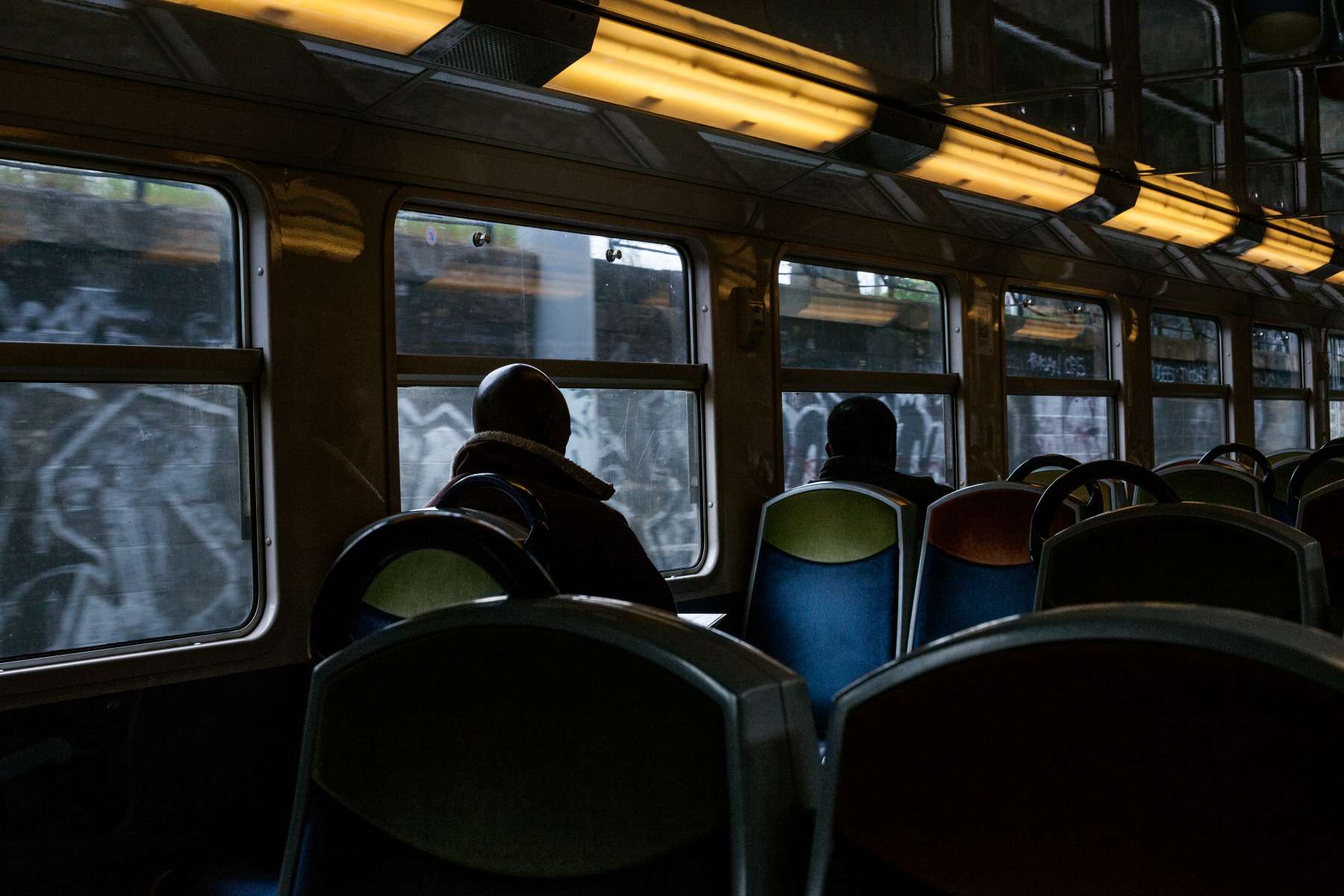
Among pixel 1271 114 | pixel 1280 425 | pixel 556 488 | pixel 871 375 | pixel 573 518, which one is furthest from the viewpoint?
pixel 1280 425

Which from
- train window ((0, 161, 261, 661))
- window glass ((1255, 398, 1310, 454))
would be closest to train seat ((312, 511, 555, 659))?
train window ((0, 161, 261, 661))

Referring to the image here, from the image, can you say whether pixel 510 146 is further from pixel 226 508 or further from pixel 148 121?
pixel 226 508

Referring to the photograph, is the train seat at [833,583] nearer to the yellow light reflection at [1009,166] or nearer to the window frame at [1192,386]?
the yellow light reflection at [1009,166]

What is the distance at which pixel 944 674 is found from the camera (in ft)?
1.78

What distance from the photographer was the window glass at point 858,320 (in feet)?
14.6

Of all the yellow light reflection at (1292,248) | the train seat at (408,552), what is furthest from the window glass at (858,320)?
the train seat at (408,552)

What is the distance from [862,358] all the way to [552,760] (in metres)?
4.25

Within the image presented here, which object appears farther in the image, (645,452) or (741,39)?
(645,452)

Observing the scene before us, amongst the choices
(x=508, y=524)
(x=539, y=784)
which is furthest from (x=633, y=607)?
(x=508, y=524)

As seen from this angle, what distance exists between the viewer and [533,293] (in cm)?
348

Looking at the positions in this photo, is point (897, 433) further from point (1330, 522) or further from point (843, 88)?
point (1330, 522)

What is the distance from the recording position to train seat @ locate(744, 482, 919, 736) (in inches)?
127

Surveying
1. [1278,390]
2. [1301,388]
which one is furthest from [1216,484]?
[1301,388]

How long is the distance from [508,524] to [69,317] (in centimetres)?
161
